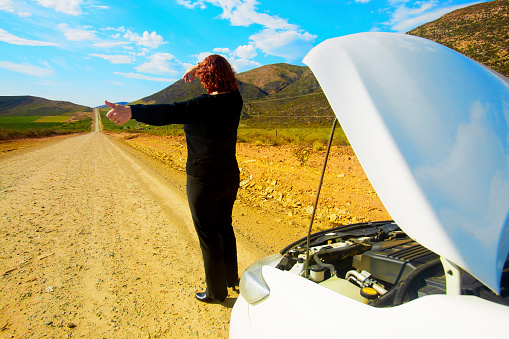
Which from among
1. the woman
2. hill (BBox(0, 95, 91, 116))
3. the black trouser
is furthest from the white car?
hill (BBox(0, 95, 91, 116))

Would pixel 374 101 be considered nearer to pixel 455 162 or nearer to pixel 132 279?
pixel 455 162

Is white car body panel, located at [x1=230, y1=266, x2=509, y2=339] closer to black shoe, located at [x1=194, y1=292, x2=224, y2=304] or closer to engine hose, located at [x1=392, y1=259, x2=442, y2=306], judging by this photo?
engine hose, located at [x1=392, y1=259, x2=442, y2=306]

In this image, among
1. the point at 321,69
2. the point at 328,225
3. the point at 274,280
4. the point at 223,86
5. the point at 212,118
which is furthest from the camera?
the point at 328,225

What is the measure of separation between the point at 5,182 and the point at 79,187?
206 centimetres

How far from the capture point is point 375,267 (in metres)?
1.55

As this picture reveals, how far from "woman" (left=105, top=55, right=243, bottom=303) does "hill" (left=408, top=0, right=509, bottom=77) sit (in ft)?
108

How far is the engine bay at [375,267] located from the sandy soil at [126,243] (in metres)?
1.08

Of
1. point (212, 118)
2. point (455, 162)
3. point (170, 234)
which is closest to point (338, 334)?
point (455, 162)

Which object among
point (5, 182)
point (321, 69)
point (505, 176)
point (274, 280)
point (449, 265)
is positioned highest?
point (321, 69)

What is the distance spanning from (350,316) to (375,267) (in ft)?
2.21

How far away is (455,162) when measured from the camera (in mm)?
856

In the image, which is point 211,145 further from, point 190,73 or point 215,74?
point 190,73

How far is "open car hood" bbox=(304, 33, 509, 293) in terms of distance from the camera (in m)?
0.79

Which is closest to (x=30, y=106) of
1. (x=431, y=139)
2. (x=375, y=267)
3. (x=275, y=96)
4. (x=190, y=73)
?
(x=275, y=96)
